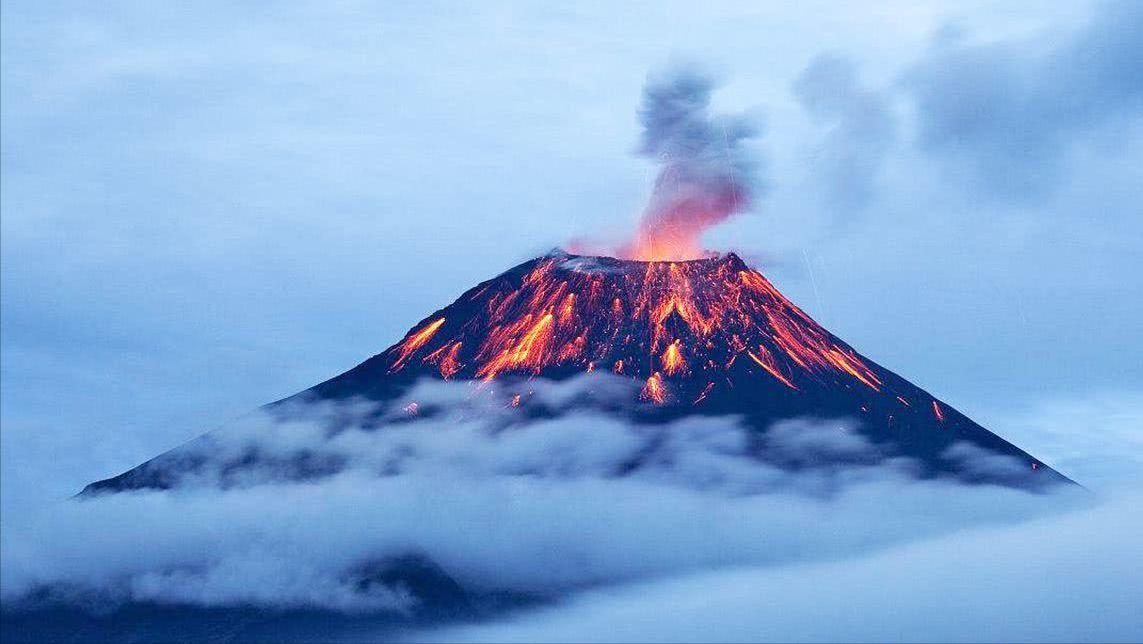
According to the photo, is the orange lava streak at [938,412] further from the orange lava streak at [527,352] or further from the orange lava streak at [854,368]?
the orange lava streak at [527,352]

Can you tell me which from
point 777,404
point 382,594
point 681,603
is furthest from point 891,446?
point 382,594

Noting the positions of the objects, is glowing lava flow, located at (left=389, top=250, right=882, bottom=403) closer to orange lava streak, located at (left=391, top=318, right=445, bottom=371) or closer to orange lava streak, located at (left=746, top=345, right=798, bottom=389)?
orange lava streak, located at (left=746, top=345, right=798, bottom=389)

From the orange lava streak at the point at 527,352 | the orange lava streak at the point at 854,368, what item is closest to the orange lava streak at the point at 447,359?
the orange lava streak at the point at 527,352

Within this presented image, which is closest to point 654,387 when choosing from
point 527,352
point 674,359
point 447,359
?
point 674,359

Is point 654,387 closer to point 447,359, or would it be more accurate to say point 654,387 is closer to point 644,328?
point 644,328

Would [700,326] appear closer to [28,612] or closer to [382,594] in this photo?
[382,594]

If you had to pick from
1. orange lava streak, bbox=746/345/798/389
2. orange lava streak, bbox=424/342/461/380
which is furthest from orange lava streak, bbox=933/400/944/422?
orange lava streak, bbox=424/342/461/380
